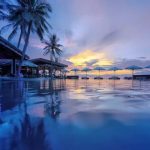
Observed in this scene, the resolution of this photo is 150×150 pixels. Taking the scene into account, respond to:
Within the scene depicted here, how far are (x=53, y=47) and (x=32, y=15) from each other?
83.0 feet

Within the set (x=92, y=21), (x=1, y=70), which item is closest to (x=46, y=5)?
(x=92, y=21)

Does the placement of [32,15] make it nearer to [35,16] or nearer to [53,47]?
[35,16]

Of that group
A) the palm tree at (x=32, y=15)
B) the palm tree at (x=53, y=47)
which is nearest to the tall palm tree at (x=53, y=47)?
the palm tree at (x=53, y=47)

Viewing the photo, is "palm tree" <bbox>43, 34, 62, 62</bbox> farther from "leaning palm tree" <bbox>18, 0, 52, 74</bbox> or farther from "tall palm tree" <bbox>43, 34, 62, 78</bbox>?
"leaning palm tree" <bbox>18, 0, 52, 74</bbox>

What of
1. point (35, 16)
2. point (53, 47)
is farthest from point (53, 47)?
point (35, 16)

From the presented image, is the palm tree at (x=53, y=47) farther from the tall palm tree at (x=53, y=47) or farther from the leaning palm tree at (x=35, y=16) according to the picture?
the leaning palm tree at (x=35, y=16)

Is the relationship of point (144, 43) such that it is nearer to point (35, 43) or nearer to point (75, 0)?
point (75, 0)

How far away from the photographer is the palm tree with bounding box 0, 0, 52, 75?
2960 centimetres

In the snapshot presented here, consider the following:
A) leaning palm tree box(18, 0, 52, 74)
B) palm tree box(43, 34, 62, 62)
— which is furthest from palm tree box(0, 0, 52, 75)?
palm tree box(43, 34, 62, 62)

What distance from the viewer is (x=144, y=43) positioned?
94.8 ft

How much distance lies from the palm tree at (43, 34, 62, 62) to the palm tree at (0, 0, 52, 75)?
845 inches

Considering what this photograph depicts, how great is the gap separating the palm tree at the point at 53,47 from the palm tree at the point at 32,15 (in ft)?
70.4

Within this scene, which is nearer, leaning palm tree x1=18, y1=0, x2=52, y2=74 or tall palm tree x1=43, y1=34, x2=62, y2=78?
leaning palm tree x1=18, y1=0, x2=52, y2=74

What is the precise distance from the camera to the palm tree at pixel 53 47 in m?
54.7
